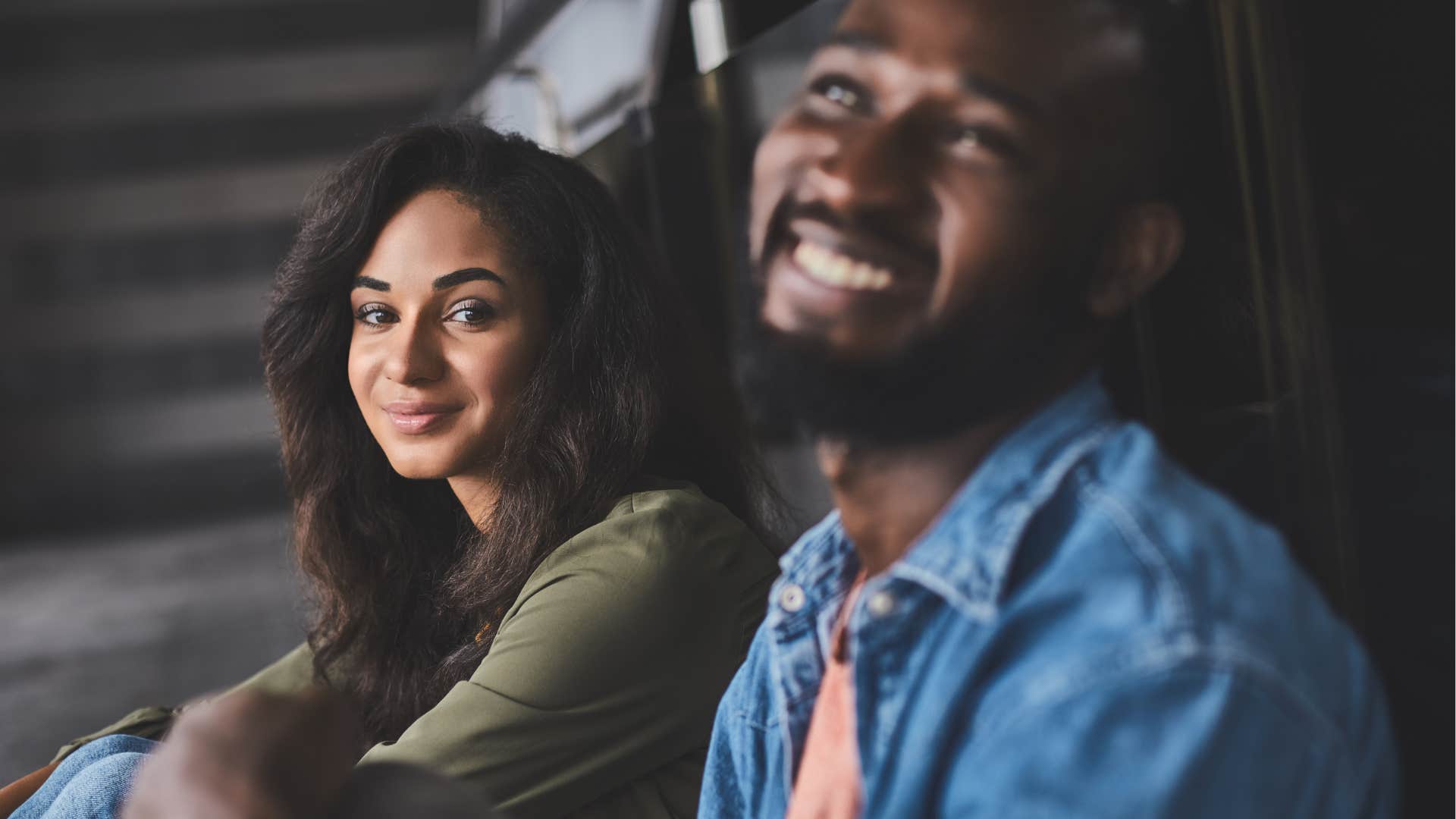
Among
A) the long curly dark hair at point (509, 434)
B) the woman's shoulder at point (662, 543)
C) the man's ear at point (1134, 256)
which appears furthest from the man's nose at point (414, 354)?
the man's ear at point (1134, 256)

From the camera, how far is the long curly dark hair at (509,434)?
4.72ft

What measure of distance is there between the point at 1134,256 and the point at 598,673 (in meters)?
0.75

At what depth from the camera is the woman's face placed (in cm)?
140

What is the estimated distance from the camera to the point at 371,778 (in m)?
0.78

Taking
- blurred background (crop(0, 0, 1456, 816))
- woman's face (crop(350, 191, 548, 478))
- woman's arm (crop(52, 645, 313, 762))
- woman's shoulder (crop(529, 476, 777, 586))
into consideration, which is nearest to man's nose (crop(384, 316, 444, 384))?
woman's face (crop(350, 191, 548, 478))

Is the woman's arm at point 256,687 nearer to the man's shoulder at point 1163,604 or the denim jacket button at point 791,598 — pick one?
the denim jacket button at point 791,598

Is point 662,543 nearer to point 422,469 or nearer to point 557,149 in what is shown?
point 422,469

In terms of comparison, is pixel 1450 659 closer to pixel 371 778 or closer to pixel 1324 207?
pixel 1324 207

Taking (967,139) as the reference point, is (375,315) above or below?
→ below

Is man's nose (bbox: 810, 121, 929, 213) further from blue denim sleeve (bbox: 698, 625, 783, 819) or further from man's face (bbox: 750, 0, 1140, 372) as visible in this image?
blue denim sleeve (bbox: 698, 625, 783, 819)

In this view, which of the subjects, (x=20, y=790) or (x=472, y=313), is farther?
(x=20, y=790)

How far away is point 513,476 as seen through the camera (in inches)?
57.0

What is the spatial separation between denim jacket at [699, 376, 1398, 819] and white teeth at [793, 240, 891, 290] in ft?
0.41

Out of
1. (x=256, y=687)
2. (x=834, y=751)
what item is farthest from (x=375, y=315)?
(x=834, y=751)
